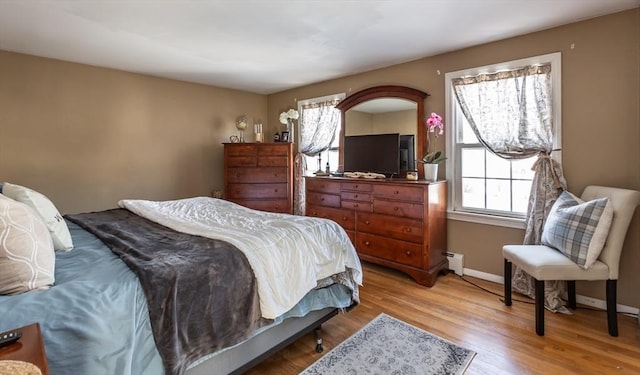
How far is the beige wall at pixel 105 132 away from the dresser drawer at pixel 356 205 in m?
2.35

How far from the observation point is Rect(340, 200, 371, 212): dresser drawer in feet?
11.6

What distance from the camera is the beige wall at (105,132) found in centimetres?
338

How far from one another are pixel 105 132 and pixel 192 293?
11.4 feet

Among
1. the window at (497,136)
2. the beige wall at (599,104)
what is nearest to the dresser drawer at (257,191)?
the window at (497,136)

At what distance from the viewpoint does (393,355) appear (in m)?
1.99

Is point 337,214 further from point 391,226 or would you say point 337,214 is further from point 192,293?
point 192,293

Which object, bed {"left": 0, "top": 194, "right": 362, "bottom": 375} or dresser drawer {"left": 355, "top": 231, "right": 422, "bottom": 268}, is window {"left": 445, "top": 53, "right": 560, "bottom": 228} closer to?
dresser drawer {"left": 355, "top": 231, "right": 422, "bottom": 268}

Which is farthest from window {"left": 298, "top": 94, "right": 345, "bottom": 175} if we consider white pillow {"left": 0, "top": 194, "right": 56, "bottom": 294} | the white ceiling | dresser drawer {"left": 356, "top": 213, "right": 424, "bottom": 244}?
white pillow {"left": 0, "top": 194, "right": 56, "bottom": 294}

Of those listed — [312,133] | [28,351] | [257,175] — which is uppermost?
[312,133]

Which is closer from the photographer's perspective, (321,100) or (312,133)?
(321,100)

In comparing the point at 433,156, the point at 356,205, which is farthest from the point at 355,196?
the point at 433,156

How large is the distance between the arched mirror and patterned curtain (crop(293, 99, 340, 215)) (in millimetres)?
280

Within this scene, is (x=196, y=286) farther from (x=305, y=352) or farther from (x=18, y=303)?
(x=305, y=352)

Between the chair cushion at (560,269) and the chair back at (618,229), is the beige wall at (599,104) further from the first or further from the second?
the chair cushion at (560,269)
